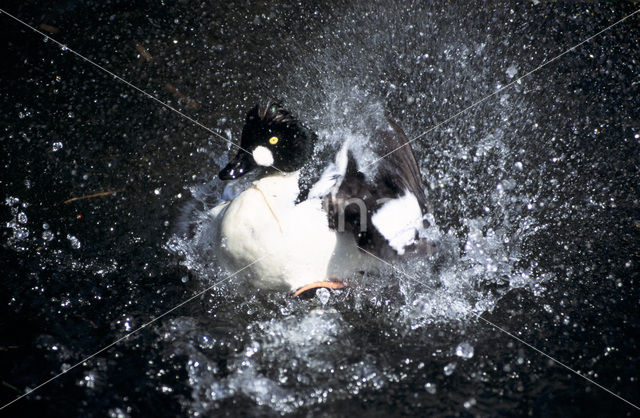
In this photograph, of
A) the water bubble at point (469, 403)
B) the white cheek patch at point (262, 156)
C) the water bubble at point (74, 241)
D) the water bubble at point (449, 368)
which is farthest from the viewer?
the water bubble at point (74, 241)

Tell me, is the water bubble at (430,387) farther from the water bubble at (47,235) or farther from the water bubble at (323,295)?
the water bubble at (47,235)

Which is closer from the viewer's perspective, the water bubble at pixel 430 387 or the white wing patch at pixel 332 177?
the water bubble at pixel 430 387

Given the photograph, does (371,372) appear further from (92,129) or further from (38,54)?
(38,54)

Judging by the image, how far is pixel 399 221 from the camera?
2.16 m

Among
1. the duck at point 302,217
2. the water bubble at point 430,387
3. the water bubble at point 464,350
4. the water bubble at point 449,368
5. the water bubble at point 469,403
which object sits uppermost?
the duck at point 302,217

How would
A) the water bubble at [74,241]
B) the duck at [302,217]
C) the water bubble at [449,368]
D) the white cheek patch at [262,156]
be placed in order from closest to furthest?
1. the water bubble at [449,368]
2. the duck at [302,217]
3. the white cheek patch at [262,156]
4. the water bubble at [74,241]

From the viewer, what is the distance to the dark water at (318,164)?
2.02 meters

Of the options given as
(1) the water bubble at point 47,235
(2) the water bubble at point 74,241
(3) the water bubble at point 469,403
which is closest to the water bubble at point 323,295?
(3) the water bubble at point 469,403

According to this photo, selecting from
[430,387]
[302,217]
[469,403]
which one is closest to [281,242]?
[302,217]

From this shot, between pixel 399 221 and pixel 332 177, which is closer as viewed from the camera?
pixel 399 221

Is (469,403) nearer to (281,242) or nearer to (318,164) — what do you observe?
(281,242)

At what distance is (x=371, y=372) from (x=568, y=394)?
2.50 feet

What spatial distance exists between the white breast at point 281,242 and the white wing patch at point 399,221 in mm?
199

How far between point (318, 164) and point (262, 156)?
20.7 inches
